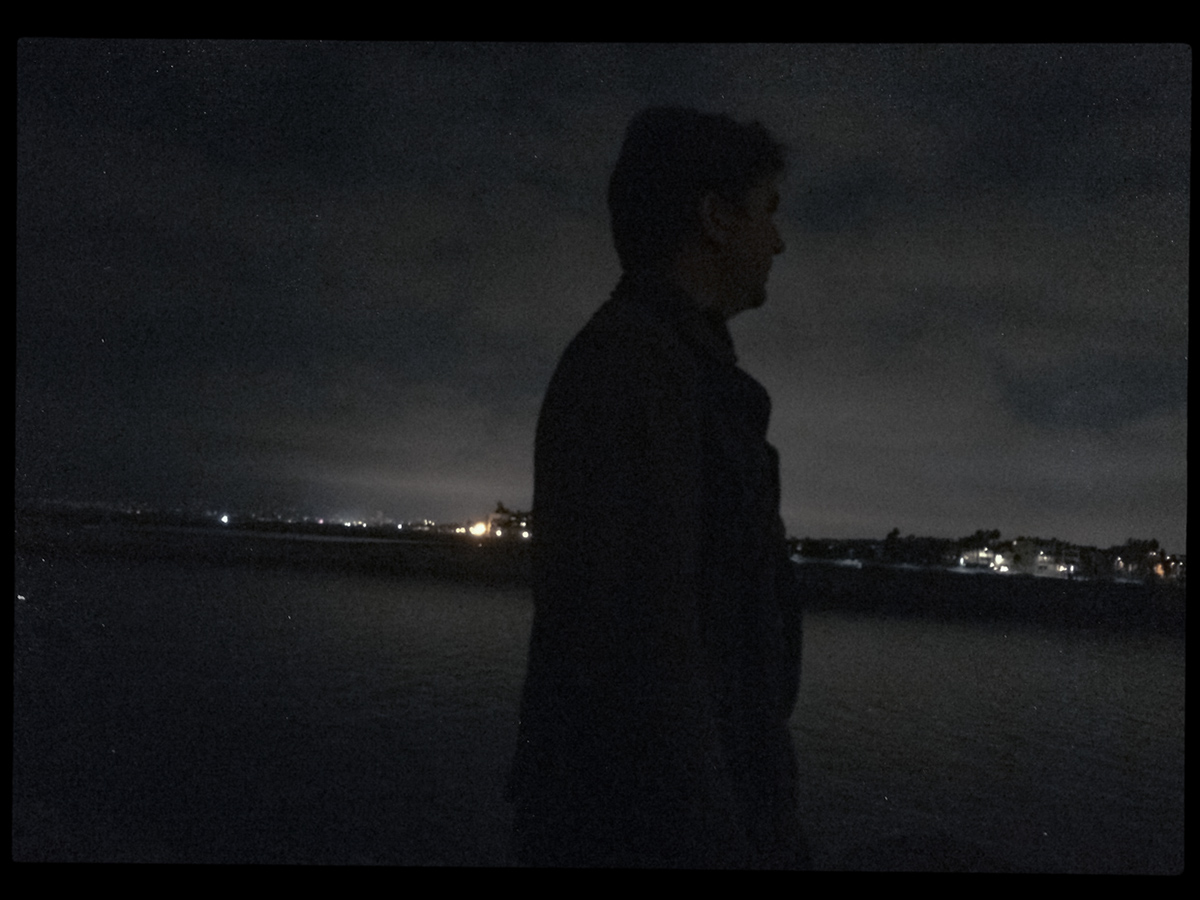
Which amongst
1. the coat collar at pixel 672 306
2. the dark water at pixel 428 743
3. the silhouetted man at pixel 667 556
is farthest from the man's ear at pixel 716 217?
the dark water at pixel 428 743

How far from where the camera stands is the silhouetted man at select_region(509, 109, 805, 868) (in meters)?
0.92

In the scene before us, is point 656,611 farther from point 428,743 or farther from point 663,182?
point 428,743

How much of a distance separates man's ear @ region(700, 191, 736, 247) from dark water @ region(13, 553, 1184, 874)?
1.62 m

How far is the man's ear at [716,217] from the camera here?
3.88 feet

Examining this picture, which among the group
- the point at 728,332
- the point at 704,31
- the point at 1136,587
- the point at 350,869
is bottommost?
the point at 1136,587

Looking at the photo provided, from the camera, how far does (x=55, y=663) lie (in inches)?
385

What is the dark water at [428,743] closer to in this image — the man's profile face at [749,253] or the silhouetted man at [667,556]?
the silhouetted man at [667,556]

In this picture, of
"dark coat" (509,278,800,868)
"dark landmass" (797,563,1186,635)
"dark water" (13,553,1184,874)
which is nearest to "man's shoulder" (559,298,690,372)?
"dark coat" (509,278,800,868)

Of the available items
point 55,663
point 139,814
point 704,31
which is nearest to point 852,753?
point 139,814

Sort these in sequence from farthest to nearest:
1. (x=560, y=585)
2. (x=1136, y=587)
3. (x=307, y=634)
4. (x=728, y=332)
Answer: (x=1136, y=587) → (x=307, y=634) → (x=728, y=332) → (x=560, y=585)

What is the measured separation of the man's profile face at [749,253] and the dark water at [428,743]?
151 centimetres

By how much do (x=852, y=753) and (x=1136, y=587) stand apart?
2644 centimetres

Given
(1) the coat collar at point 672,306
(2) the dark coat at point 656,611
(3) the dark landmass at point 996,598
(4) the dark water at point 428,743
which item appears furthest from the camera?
(3) the dark landmass at point 996,598

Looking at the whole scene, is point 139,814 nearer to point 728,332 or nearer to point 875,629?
point 728,332
